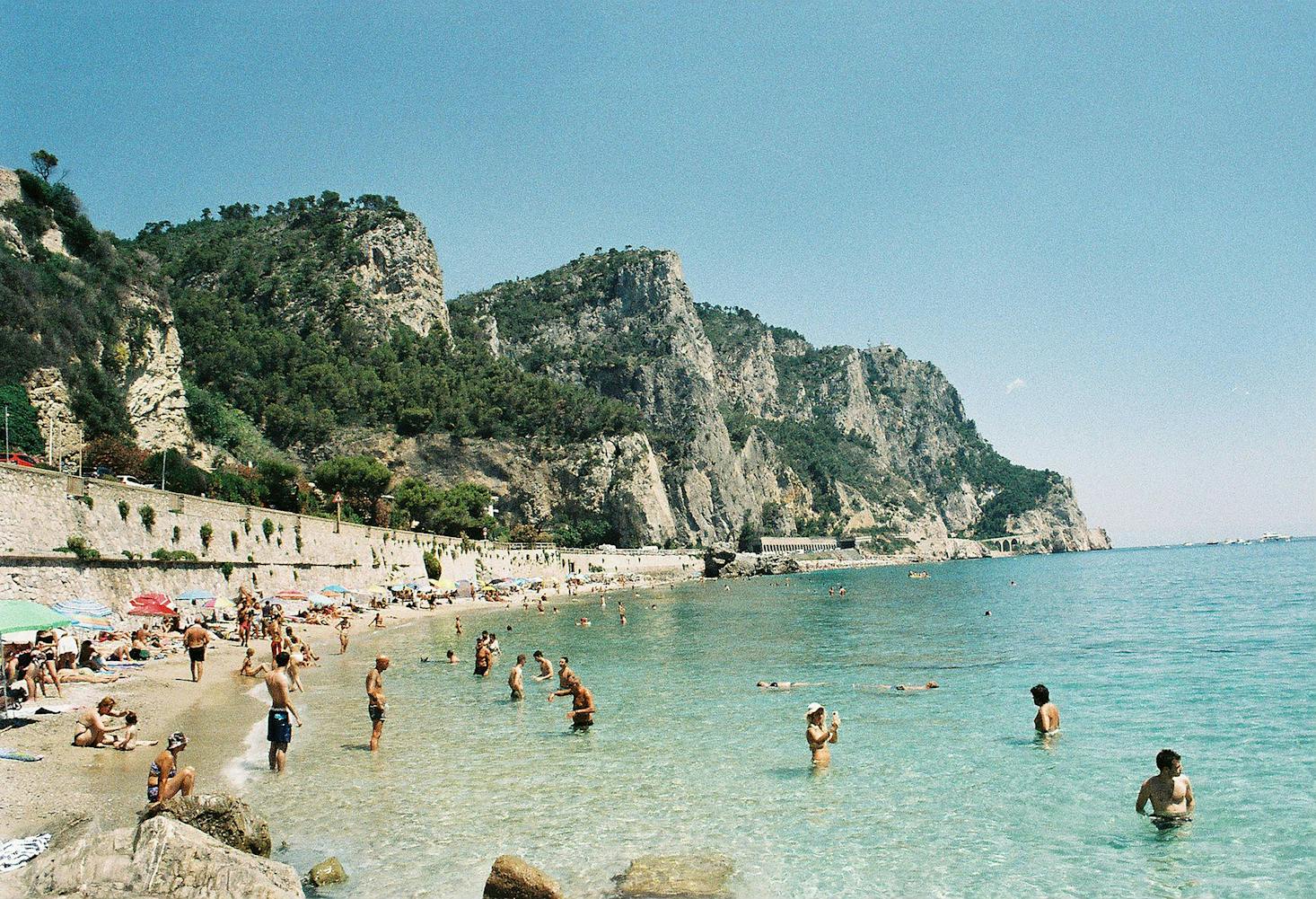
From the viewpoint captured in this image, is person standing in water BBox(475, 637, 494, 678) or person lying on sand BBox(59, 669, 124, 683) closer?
person lying on sand BBox(59, 669, 124, 683)

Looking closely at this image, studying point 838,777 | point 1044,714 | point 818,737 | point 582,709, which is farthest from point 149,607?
point 1044,714

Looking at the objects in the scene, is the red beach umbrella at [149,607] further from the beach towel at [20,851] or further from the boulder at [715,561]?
the boulder at [715,561]

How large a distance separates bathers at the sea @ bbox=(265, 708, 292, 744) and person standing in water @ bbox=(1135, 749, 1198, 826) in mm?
12343

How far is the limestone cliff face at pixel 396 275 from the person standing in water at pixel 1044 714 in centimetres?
10903

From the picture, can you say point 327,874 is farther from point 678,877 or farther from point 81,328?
point 81,328

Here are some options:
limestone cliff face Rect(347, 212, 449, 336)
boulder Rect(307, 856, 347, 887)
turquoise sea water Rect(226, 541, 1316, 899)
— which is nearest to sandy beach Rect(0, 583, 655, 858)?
turquoise sea water Rect(226, 541, 1316, 899)

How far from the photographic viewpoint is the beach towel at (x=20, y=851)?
304 inches

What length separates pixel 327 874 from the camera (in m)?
8.50

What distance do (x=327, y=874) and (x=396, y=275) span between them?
120 metres

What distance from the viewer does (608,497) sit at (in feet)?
384

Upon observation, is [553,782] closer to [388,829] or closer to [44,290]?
[388,829]

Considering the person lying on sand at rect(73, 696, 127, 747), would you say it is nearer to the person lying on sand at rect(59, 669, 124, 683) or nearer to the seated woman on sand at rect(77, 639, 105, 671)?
the person lying on sand at rect(59, 669, 124, 683)

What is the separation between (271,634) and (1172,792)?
93.5ft

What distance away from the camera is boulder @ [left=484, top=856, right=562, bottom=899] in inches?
310
